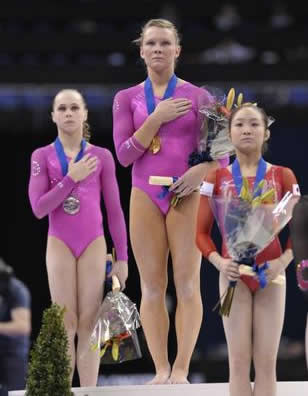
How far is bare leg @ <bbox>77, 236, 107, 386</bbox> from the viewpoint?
4566 mm

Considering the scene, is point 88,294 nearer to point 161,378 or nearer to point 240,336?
point 161,378

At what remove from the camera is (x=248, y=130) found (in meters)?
4.03

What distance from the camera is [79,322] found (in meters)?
4.59

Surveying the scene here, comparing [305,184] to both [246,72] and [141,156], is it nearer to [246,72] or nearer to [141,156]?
[246,72]

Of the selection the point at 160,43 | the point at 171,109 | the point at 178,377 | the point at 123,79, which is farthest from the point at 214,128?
the point at 123,79

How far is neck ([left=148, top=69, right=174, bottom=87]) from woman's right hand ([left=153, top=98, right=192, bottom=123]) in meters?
0.13

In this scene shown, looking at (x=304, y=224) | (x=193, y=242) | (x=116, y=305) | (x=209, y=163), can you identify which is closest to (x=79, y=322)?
(x=116, y=305)

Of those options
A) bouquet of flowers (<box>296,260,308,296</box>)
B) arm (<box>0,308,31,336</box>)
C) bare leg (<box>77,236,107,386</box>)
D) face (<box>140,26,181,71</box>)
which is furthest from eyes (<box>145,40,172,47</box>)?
arm (<box>0,308,31,336</box>)

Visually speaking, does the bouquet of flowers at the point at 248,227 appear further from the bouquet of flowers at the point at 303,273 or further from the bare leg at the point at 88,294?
the bare leg at the point at 88,294

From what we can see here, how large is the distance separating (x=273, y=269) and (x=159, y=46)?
3.97 feet

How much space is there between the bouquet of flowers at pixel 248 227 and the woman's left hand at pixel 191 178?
0.55 meters

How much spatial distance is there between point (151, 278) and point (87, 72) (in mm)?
3640

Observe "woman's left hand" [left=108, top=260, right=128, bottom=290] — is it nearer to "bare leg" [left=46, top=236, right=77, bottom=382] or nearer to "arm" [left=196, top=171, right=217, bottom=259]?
"bare leg" [left=46, top=236, right=77, bottom=382]

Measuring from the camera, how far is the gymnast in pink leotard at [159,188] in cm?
447
